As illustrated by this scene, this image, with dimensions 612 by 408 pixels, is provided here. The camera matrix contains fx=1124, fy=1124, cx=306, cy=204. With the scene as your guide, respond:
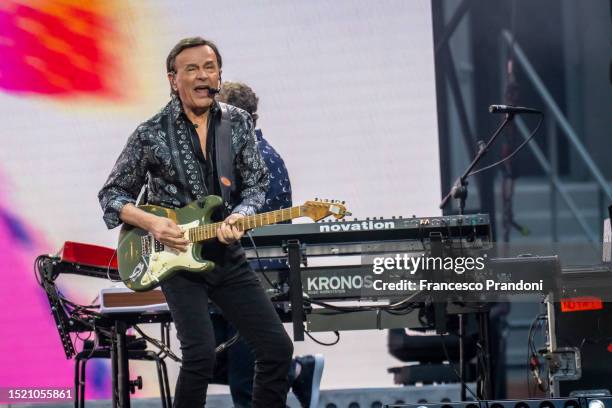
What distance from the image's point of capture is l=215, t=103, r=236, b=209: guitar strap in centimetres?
451

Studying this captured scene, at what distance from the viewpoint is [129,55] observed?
6.75m

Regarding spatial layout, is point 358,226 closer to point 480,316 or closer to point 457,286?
point 457,286

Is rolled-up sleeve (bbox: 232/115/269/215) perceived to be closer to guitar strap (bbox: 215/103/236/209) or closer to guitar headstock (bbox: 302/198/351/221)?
guitar strap (bbox: 215/103/236/209)

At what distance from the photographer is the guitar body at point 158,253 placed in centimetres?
440

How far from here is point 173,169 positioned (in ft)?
14.7

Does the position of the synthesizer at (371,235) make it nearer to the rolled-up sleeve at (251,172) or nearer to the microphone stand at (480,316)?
the microphone stand at (480,316)

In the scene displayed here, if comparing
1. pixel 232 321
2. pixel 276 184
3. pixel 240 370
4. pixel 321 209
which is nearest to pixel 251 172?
pixel 321 209

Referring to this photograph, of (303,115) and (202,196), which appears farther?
(303,115)

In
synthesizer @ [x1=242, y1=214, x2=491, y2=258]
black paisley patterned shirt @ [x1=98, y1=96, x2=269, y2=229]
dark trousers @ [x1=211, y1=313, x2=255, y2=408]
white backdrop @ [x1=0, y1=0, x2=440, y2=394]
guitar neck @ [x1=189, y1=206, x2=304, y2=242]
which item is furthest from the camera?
white backdrop @ [x1=0, y1=0, x2=440, y2=394]

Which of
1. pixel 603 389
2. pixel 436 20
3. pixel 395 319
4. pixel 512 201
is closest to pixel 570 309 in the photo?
pixel 603 389

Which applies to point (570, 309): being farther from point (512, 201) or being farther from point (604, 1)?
point (604, 1)

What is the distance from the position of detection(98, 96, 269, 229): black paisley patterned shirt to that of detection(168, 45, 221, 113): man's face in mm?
92

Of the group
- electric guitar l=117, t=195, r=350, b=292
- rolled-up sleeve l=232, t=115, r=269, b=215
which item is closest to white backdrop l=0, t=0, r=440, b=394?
rolled-up sleeve l=232, t=115, r=269, b=215

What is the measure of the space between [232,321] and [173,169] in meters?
0.65
